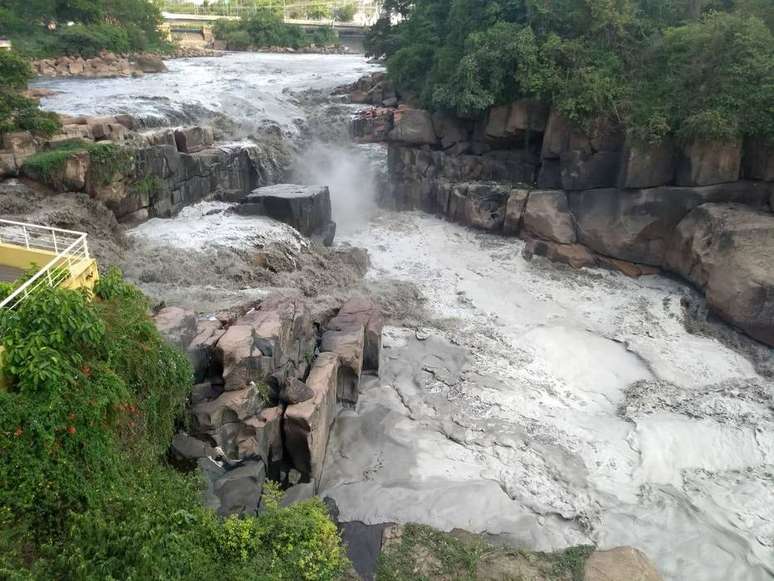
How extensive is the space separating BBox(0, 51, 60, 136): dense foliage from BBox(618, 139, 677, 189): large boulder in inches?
609

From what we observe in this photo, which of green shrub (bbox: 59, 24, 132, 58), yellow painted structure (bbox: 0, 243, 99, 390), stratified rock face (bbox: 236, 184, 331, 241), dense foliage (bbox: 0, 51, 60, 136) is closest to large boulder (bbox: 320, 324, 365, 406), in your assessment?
yellow painted structure (bbox: 0, 243, 99, 390)

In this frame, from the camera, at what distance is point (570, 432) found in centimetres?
996

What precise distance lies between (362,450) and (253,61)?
34.6 metres

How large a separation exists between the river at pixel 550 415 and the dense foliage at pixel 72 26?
14.2m

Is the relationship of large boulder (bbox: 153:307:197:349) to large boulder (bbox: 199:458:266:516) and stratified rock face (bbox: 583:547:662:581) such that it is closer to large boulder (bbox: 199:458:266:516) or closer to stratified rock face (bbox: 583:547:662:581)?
large boulder (bbox: 199:458:266:516)

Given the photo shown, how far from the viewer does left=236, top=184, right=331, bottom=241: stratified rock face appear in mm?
16406

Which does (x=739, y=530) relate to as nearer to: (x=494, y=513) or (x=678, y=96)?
(x=494, y=513)

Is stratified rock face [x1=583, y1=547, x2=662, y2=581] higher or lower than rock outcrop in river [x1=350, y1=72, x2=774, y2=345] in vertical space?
lower

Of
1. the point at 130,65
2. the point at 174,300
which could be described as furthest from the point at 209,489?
the point at 130,65

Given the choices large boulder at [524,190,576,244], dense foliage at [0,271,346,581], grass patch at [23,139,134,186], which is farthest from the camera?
large boulder at [524,190,576,244]

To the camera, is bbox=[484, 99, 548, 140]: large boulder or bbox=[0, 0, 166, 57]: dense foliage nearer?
bbox=[484, 99, 548, 140]: large boulder

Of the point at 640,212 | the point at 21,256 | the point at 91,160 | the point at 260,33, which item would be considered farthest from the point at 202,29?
the point at 21,256

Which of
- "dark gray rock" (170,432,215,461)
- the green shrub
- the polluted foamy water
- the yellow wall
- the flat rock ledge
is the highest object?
the green shrub

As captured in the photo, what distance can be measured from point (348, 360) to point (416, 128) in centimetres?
1252
